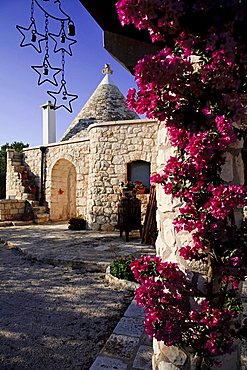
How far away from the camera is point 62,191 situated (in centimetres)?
1156

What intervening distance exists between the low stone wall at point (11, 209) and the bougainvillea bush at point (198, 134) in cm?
1003

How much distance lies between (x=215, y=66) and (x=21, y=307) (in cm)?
306

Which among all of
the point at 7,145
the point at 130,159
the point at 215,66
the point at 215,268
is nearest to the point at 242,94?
the point at 215,66

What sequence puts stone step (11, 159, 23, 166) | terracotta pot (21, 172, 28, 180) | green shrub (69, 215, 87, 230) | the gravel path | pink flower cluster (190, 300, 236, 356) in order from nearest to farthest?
pink flower cluster (190, 300, 236, 356) → the gravel path → green shrub (69, 215, 87, 230) → terracotta pot (21, 172, 28, 180) → stone step (11, 159, 23, 166)

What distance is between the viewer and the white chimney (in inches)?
474

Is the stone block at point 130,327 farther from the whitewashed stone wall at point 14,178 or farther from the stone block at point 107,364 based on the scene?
the whitewashed stone wall at point 14,178

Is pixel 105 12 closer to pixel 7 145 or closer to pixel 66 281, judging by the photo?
pixel 66 281

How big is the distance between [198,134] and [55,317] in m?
2.46

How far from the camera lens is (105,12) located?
1786 mm

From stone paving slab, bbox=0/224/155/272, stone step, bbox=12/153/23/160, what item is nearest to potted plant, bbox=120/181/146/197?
stone paving slab, bbox=0/224/155/272

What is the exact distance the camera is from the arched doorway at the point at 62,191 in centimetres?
1116

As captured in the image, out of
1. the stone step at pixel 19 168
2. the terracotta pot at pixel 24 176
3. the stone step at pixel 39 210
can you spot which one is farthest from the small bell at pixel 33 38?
the stone step at pixel 19 168

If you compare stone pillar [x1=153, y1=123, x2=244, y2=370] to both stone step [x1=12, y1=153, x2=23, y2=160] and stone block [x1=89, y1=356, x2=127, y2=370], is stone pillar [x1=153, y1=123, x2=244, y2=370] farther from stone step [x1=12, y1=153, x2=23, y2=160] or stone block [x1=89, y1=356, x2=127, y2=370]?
stone step [x1=12, y1=153, x2=23, y2=160]

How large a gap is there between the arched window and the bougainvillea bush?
274 inches
